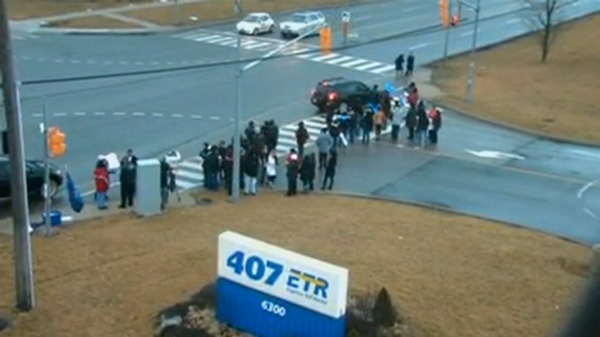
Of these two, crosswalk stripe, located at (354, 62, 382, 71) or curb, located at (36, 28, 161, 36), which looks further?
curb, located at (36, 28, 161, 36)

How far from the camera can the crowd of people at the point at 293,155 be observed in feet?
73.9

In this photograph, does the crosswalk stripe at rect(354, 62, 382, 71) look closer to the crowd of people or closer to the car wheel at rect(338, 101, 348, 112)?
the car wheel at rect(338, 101, 348, 112)

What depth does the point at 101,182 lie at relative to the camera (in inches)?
878

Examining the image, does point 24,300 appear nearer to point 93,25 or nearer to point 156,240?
point 156,240

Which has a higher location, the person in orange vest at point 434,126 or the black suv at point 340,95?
the black suv at point 340,95

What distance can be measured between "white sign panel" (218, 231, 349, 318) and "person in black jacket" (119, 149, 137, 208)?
336 inches

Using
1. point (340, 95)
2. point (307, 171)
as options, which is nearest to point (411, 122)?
point (340, 95)

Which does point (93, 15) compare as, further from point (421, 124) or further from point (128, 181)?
point (128, 181)

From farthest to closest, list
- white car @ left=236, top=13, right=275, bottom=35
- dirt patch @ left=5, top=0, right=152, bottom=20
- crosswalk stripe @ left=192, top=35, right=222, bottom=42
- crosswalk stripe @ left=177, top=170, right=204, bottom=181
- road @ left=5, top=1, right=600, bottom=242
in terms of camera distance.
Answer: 1. dirt patch @ left=5, top=0, right=152, bottom=20
2. white car @ left=236, top=13, right=275, bottom=35
3. crosswalk stripe @ left=192, top=35, right=222, bottom=42
4. crosswalk stripe @ left=177, top=170, right=204, bottom=181
5. road @ left=5, top=1, right=600, bottom=242

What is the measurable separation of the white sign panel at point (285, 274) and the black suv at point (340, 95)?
69.0ft

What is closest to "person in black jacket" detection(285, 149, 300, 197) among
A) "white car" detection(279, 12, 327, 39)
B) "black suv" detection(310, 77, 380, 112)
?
"black suv" detection(310, 77, 380, 112)

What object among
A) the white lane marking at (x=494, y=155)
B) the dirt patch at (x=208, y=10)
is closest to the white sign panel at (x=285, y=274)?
the white lane marking at (x=494, y=155)

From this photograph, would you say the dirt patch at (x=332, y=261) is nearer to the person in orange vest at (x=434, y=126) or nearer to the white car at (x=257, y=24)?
the person in orange vest at (x=434, y=126)

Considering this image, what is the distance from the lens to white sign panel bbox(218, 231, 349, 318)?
512 inches
